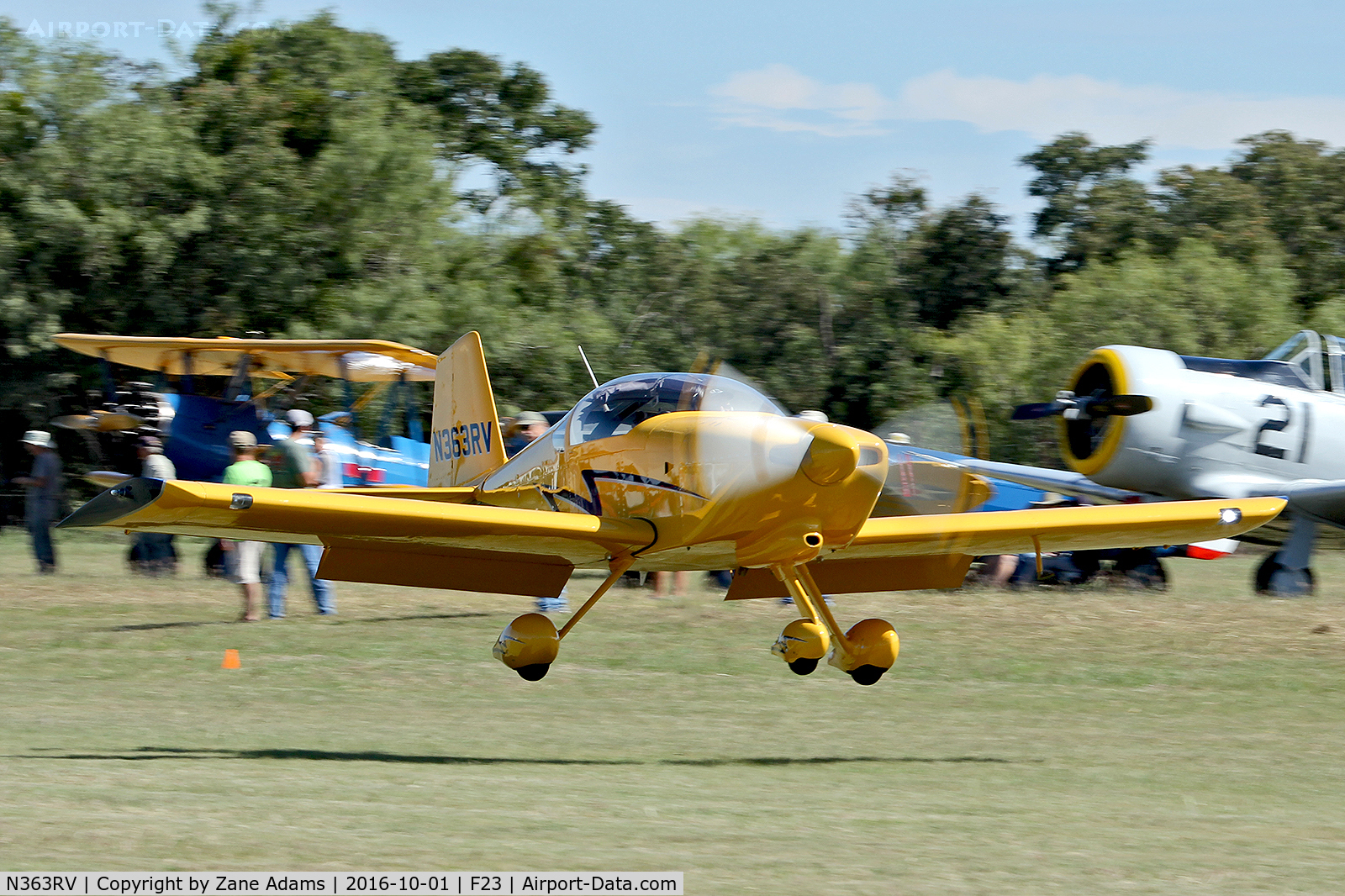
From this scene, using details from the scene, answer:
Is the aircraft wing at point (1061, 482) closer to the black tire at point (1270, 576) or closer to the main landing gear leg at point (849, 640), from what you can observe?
the black tire at point (1270, 576)

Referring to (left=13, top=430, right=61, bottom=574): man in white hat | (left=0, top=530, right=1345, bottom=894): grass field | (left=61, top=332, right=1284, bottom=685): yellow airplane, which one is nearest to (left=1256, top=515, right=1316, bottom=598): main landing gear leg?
(left=0, top=530, right=1345, bottom=894): grass field

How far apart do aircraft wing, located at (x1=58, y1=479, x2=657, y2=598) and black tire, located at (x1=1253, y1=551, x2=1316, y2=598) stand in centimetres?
933

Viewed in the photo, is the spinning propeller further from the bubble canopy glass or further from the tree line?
the tree line

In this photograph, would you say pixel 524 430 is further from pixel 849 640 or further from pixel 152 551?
pixel 849 640

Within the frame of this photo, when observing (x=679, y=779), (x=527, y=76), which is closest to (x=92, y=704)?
(x=679, y=779)

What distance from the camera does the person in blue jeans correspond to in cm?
1233

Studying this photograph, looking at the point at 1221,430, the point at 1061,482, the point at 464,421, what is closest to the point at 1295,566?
the point at 1221,430

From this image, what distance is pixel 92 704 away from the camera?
29.9 ft

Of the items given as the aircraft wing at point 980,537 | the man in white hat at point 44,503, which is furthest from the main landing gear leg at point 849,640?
the man in white hat at point 44,503

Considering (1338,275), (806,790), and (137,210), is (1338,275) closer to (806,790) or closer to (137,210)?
(137,210)

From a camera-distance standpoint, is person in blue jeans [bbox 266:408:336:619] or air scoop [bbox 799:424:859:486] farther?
person in blue jeans [bbox 266:408:336:619]

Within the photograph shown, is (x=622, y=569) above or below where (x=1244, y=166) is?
below

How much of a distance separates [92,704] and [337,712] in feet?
5.42

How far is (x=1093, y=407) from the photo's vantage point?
607 inches
